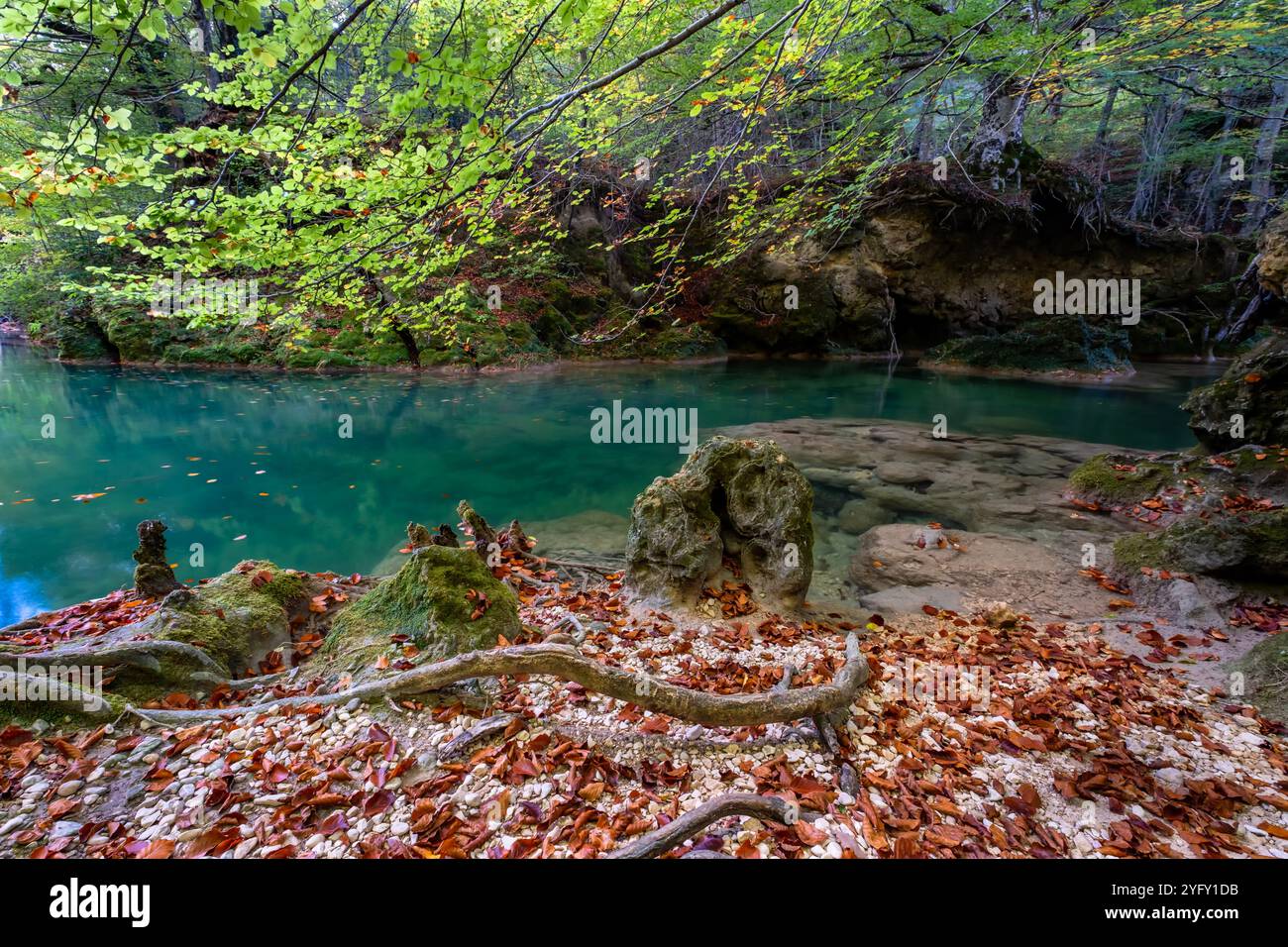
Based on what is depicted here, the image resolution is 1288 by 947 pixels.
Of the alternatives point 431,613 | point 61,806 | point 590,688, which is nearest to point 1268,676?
point 590,688

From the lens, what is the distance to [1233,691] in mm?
3658

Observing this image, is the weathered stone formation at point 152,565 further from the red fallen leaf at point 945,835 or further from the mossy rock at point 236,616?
the red fallen leaf at point 945,835

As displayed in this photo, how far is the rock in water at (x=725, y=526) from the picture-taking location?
5273 millimetres

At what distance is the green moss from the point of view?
7801mm

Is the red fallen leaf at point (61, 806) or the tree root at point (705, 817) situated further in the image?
the red fallen leaf at point (61, 806)

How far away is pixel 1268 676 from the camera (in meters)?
3.60

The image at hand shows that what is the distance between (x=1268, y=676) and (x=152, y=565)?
8.44 meters

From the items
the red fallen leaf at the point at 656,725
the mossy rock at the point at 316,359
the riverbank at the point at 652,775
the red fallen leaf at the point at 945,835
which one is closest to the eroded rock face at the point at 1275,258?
the riverbank at the point at 652,775

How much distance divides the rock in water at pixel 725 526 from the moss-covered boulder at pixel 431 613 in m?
1.57

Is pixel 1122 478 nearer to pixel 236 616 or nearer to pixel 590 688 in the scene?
pixel 590 688

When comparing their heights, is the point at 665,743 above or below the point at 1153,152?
below

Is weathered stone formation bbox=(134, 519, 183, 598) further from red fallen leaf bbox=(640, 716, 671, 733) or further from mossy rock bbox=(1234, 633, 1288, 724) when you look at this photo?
mossy rock bbox=(1234, 633, 1288, 724)

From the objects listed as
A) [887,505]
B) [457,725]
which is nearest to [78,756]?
[457,725]

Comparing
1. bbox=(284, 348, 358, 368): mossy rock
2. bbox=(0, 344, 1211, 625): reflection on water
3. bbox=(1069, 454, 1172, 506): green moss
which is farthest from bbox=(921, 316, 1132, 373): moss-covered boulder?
bbox=(284, 348, 358, 368): mossy rock
